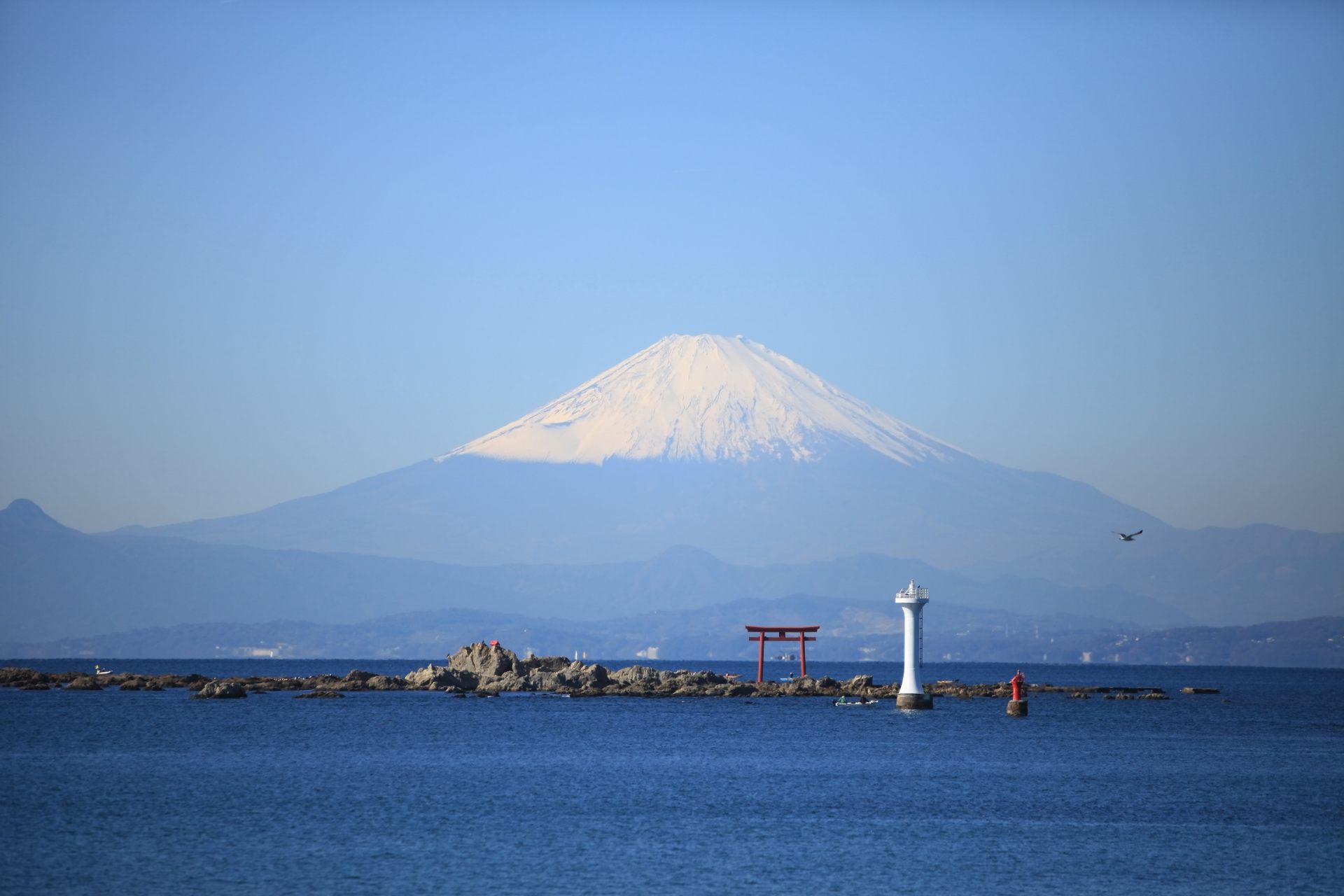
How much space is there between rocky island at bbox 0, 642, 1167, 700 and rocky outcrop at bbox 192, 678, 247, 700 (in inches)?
46.1

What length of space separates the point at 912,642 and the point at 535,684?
40.8 metres

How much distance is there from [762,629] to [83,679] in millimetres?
46206

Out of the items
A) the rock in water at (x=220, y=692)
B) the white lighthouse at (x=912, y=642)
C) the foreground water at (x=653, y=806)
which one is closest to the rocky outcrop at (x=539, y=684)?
the rock in water at (x=220, y=692)

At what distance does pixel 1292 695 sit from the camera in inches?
5177

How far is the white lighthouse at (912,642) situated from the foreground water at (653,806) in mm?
1444

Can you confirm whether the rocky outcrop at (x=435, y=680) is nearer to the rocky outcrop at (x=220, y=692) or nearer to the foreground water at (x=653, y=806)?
the rocky outcrop at (x=220, y=692)

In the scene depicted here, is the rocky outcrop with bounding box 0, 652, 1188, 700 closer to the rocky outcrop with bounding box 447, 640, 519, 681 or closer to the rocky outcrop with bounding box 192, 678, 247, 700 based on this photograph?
the rocky outcrop with bounding box 447, 640, 519, 681

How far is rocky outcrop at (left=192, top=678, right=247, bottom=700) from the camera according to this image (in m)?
92.8

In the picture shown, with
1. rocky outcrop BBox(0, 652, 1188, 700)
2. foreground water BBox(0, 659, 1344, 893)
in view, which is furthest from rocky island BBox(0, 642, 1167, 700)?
foreground water BBox(0, 659, 1344, 893)

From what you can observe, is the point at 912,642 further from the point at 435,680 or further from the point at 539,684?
the point at 435,680

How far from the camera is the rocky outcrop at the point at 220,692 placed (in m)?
92.8

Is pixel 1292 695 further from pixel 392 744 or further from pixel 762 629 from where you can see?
pixel 392 744

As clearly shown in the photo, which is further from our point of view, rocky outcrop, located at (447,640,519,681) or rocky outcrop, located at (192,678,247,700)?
rocky outcrop, located at (447,640,519,681)

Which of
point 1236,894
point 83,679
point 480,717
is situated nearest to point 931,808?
point 1236,894
